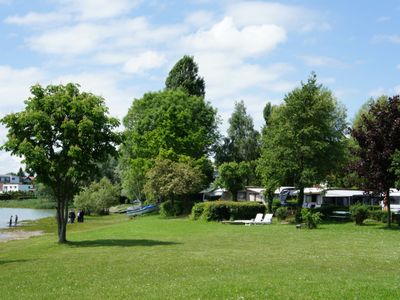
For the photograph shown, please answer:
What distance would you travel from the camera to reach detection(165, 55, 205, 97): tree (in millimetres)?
72438

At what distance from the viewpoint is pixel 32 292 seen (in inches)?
486

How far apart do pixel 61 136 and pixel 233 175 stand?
115ft

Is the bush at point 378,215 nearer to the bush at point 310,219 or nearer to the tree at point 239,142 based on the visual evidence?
the bush at point 310,219

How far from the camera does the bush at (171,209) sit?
55406mm

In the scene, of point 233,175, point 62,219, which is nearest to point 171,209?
point 233,175

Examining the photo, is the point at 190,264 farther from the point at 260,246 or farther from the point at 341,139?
the point at 341,139

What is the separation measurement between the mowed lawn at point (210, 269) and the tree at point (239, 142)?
163ft

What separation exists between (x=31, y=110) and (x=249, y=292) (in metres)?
18.9

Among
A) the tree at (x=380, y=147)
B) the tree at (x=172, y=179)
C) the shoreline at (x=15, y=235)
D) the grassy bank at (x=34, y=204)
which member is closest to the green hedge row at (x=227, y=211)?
the tree at (x=172, y=179)

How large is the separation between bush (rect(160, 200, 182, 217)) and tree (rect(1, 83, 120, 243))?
28.7 meters

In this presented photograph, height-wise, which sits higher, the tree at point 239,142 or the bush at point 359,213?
the tree at point 239,142

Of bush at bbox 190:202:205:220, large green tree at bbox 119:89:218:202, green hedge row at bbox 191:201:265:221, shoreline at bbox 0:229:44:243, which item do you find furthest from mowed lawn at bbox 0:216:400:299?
large green tree at bbox 119:89:218:202

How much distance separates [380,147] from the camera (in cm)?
3338

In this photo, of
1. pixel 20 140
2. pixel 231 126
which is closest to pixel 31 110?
pixel 20 140
